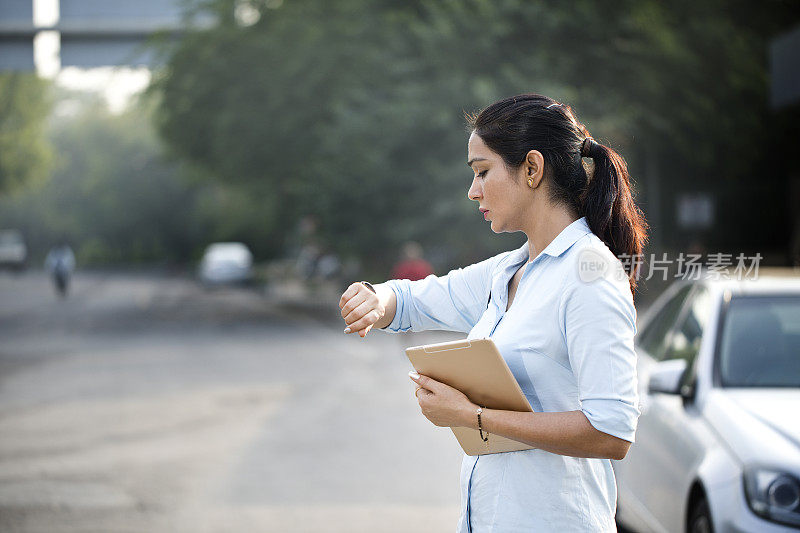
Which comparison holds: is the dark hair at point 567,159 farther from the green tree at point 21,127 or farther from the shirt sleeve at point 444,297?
the green tree at point 21,127

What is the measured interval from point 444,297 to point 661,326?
3.53 metres

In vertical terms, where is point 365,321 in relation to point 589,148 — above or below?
below

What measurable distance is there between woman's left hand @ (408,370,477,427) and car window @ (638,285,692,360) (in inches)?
139

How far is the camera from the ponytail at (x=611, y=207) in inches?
97.0

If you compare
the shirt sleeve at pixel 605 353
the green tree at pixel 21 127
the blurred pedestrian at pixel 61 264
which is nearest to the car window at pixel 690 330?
the shirt sleeve at pixel 605 353

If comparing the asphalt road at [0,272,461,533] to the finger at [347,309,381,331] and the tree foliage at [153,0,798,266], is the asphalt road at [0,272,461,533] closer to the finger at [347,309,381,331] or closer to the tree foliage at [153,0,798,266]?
the finger at [347,309,381,331]

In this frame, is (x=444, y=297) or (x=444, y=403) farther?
(x=444, y=297)

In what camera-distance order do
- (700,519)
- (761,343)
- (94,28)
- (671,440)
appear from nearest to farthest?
(700,519)
(671,440)
(761,343)
(94,28)

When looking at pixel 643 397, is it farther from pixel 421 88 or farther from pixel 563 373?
pixel 421 88

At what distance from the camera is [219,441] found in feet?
28.8

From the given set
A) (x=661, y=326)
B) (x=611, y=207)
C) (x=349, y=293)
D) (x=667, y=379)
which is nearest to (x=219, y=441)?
(x=661, y=326)

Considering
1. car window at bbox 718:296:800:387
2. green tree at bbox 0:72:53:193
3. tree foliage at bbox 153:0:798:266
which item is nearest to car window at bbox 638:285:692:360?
car window at bbox 718:296:800:387

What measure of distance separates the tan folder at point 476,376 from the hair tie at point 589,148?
0.55 metres

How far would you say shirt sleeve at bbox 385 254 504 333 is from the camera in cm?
283
